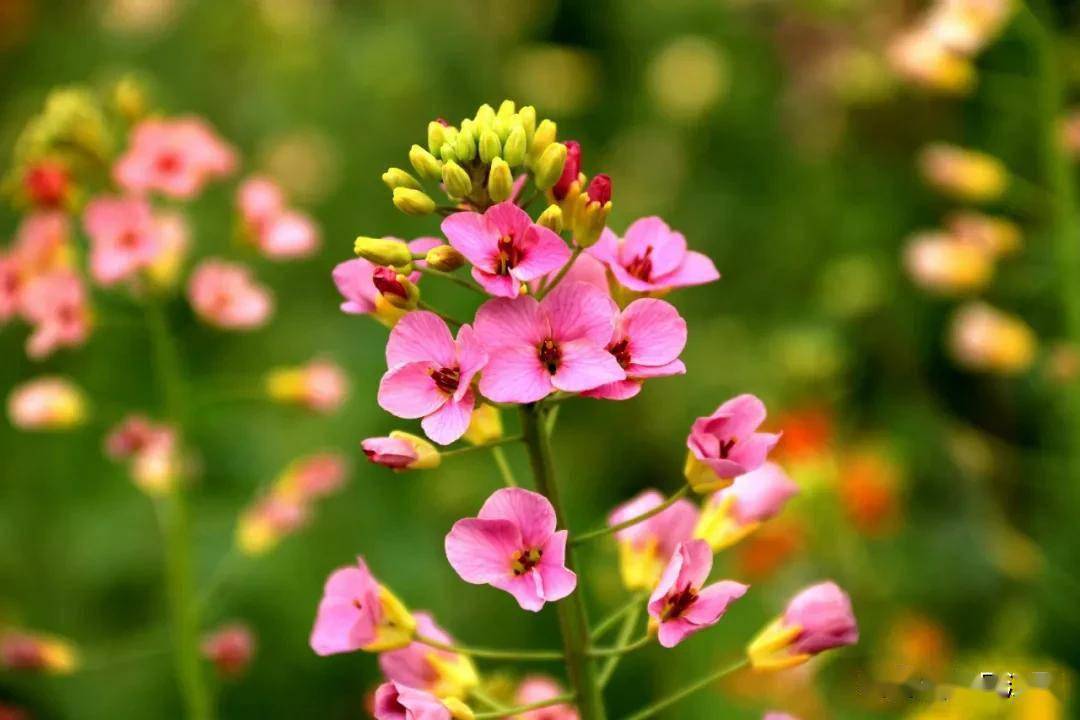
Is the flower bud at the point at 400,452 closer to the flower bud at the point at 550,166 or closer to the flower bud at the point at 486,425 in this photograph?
the flower bud at the point at 486,425

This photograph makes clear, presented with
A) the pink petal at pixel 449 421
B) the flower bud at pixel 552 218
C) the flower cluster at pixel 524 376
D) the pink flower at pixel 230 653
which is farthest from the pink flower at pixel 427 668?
the pink flower at pixel 230 653

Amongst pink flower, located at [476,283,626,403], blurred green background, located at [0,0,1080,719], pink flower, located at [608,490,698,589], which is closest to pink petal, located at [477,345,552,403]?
pink flower, located at [476,283,626,403]

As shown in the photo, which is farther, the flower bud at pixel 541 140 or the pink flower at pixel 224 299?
the pink flower at pixel 224 299

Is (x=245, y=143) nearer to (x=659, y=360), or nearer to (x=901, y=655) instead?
(x=901, y=655)

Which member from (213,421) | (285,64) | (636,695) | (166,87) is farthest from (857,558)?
(166,87)

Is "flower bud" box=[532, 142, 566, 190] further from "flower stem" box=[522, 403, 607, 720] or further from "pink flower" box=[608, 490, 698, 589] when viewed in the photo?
"pink flower" box=[608, 490, 698, 589]

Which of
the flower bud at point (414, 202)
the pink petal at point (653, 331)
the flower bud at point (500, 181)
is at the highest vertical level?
the flower bud at point (414, 202)
